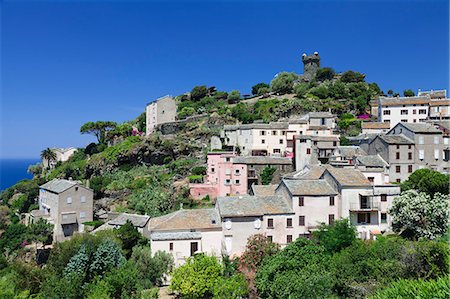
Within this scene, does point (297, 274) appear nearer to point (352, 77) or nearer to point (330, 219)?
point (330, 219)

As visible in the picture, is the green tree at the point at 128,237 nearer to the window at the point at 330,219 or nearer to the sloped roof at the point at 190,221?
the sloped roof at the point at 190,221

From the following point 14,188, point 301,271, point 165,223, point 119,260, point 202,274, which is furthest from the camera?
point 14,188

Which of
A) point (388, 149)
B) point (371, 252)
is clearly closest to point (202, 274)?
point (371, 252)

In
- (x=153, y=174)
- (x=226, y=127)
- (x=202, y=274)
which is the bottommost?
(x=202, y=274)

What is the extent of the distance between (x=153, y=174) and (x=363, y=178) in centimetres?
3579

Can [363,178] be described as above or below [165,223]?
above

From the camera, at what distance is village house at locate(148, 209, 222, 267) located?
30984mm

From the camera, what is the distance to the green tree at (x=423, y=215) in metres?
29.6

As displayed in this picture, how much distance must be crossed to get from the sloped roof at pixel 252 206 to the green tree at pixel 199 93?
65290 mm

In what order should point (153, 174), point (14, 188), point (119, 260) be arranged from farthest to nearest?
1. point (14, 188)
2. point (153, 174)
3. point (119, 260)

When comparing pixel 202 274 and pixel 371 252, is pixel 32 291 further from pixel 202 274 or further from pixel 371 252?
pixel 371 252

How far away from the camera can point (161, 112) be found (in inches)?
3046

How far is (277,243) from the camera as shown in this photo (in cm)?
3120

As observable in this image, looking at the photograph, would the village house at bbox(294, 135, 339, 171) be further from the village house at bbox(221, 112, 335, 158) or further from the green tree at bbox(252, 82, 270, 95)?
the green tree at bbox(252, 82, 270, 95)
